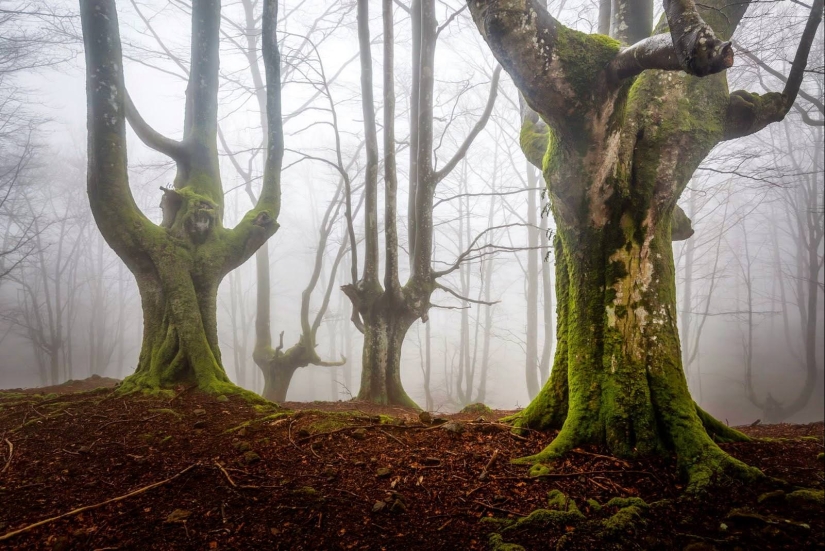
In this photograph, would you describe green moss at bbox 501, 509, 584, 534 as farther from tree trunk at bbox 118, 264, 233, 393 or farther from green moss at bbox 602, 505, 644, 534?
tree trunk at bbox 118, 264, 233, 393

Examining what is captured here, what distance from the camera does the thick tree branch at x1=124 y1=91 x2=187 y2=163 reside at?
17.0 feet

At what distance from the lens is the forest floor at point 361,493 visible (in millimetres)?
1637

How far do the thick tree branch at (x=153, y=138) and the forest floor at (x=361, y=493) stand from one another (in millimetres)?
3812

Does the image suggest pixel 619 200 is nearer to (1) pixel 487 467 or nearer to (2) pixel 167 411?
(1) pixel 487 467

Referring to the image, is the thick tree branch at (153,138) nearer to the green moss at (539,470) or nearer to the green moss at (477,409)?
the green moss at (477,409)

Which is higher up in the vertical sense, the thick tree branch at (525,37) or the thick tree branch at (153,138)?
the thick tree branch at (153,138)

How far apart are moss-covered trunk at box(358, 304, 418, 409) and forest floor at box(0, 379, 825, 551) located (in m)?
3.34

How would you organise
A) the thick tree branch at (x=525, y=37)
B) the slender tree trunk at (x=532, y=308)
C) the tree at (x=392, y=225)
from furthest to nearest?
1. the slender tree trunk at (x=532, y=308)
2. the tree at (x=392, y=225)
3. the thick tree branch at (x=525, y=37)

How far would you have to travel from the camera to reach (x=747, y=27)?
550 cm

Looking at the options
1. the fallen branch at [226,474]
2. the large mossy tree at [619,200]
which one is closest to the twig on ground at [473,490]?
the large mossy tree at [619,200]

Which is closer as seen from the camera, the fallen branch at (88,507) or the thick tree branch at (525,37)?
the fallen branch at (88,507)

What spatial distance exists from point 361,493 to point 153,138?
5.62 m

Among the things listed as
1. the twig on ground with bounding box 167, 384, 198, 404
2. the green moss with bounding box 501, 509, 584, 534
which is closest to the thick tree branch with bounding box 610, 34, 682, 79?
the green moss with bounding box 501, 509, 584, 534

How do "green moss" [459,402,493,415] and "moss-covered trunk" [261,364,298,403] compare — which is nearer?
"green moss" [459,402,493,415]
